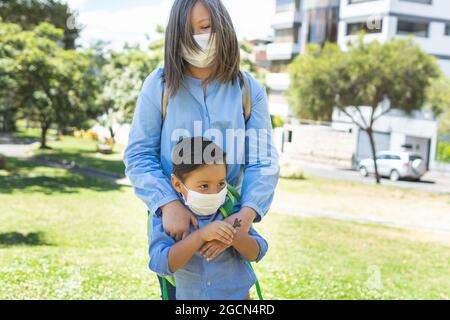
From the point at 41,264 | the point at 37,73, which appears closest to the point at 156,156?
the point at 41,264

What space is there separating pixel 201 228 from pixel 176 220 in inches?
1.5

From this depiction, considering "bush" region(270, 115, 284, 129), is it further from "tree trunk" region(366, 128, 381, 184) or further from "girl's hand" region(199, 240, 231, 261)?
"girl's hand" region(199, 240, 231, 261)

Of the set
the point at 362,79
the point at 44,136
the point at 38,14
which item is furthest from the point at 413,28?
the point at 44,136

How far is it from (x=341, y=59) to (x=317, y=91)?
23 cm

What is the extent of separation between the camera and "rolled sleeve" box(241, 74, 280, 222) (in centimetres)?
85

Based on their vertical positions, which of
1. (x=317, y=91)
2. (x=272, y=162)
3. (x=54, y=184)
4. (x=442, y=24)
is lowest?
(x=54, y=184)

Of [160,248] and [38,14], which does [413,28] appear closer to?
[160,248]

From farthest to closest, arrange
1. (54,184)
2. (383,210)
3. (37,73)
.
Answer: (37,73)
(54,184)
(383,210)

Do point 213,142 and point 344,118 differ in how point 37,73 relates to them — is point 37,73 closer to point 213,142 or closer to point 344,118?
point 344,118

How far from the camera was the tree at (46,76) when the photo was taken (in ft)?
17.7

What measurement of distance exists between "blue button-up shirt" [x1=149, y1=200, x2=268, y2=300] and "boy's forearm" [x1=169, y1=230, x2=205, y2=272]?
3cm

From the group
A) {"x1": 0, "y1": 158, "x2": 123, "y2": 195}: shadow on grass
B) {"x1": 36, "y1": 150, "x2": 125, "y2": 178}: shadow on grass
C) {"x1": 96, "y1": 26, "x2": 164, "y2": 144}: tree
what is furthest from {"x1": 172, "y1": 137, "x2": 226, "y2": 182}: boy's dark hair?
{"x1": 36, "y1": 150, "x2": 125, "y2": 178}: shadow on grass

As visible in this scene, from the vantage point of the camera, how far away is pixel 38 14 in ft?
18.5
